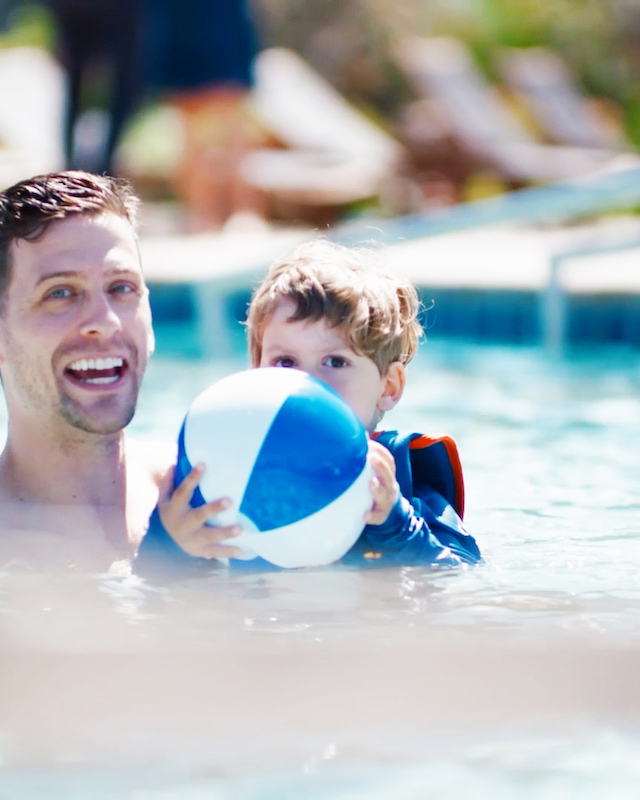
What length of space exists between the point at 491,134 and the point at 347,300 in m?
12.9

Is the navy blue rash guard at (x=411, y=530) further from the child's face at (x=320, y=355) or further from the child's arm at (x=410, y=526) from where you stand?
the child's face at (x=320, y=355)

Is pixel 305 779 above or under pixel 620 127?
under

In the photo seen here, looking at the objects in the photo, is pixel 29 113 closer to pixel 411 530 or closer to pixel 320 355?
pixel 320 355

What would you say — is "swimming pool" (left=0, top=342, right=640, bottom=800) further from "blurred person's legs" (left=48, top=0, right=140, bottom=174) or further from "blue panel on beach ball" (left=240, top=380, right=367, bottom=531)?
"blurred person's legs" (left=48, top=0, right=140, bottom=174)

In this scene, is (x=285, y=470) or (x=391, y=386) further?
(x=391, y=386)

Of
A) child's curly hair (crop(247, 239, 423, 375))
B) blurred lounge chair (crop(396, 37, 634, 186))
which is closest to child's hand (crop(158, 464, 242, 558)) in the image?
child's curly hair (crop(247, 239, 423, 375))

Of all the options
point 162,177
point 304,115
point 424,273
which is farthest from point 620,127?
point 424,273

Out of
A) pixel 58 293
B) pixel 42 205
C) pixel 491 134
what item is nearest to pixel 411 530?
pixel 58 293

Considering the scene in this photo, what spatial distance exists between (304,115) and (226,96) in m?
5.23

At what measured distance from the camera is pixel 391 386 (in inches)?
161

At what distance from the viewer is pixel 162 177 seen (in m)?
16.5

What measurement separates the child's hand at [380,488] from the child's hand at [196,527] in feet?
1.21

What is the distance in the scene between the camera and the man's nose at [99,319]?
353 centimetres

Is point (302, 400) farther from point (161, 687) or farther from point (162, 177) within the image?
point (162, 177)
